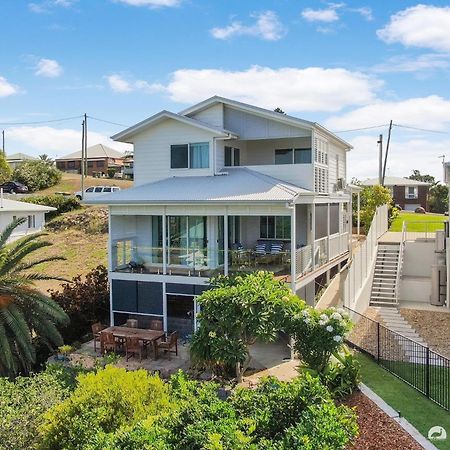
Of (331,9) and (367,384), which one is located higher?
(331,9)

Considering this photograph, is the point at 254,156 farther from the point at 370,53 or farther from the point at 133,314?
the point at 133,314

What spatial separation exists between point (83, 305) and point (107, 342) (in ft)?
11.7

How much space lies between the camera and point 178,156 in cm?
2342

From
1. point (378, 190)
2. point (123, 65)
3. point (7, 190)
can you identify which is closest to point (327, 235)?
point (123, 65)

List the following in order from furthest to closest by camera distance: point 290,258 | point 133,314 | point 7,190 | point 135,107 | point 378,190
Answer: point 7,190 < point 378,190 < point 135,107 < point 133,314 < point 290,258

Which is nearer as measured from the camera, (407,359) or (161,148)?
(407,359)

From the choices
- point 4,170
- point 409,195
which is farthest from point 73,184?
point 409,195

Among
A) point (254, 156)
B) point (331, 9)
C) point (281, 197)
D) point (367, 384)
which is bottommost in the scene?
point (367, 384)

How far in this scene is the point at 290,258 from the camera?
61.5ft

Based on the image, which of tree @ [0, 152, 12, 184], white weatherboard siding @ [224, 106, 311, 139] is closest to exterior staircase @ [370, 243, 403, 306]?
white weatherboard siding @ [224, 106, 311, 139]

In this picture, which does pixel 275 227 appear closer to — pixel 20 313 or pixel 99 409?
pixel 20 313

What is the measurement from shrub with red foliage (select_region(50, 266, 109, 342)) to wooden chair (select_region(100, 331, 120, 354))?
2.95 meters

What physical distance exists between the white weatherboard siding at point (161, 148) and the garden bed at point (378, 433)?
1326 centimetres

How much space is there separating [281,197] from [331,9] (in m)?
6.57
